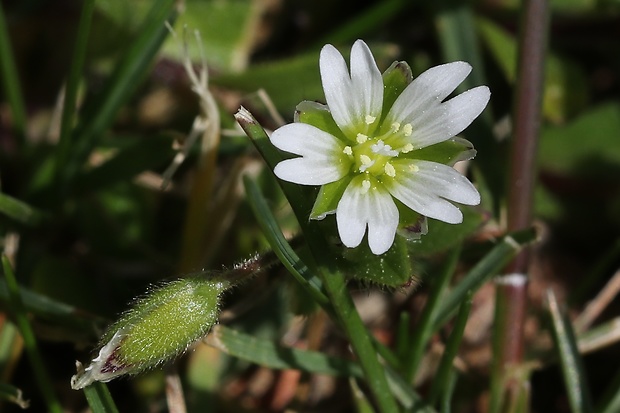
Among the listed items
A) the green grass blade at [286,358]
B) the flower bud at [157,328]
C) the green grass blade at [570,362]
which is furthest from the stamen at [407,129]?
the green grass blade at [570,362]

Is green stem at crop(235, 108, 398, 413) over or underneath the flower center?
underneath

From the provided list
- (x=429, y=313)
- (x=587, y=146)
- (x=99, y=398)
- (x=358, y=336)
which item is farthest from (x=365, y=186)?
(x=587, y=146)

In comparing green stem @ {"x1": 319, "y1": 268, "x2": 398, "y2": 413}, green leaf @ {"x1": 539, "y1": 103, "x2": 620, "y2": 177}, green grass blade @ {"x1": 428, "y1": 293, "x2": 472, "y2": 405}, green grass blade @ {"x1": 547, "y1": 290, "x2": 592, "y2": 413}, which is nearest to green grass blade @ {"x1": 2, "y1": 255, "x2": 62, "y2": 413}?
green stem @ {"x1": 319, "y1": 268, "x2": 398, "y2": 413}

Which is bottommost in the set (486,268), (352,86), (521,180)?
(486,268)

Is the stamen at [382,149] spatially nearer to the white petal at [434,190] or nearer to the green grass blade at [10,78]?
the white petal at [434,190]

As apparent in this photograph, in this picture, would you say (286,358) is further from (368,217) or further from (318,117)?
(318,117)

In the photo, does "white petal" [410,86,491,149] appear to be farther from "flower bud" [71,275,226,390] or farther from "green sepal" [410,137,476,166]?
"flower bud" [71,275,226,390]
